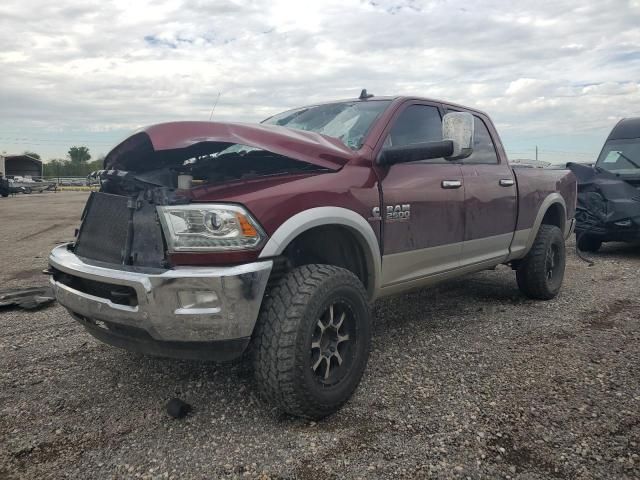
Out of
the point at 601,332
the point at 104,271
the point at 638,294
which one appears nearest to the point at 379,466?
the point at 104,271

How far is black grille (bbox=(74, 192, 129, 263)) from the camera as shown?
290cm

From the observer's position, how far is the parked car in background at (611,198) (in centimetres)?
775

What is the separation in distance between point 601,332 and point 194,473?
11.3ft

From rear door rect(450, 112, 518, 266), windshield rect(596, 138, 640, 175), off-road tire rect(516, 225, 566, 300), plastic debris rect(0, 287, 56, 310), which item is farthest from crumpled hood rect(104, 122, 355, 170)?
windshield rect(596, 138, 640, 175)

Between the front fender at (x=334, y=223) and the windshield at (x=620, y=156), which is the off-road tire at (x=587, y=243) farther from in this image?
the front fender at (x=334, y=223)

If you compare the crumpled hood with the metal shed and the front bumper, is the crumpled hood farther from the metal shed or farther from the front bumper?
the metal shed

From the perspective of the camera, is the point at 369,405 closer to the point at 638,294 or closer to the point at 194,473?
the point at 194,473

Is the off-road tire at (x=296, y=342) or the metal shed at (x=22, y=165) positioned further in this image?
the metal shed at (x=22, y=165)

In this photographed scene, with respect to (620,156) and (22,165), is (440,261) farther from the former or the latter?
(22,165)

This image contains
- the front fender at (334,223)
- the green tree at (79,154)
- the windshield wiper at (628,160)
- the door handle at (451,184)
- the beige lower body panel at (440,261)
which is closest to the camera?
the front fender at (334,223)

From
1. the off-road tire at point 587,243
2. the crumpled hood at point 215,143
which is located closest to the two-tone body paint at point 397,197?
the crumpled hood at point 215,143

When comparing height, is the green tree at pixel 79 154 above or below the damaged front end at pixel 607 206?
above

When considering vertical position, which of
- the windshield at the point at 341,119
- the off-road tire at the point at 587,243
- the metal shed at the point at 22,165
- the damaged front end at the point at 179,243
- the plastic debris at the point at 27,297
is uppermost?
the metal shed at the point at 22,165

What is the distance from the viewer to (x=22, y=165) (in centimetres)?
5869
